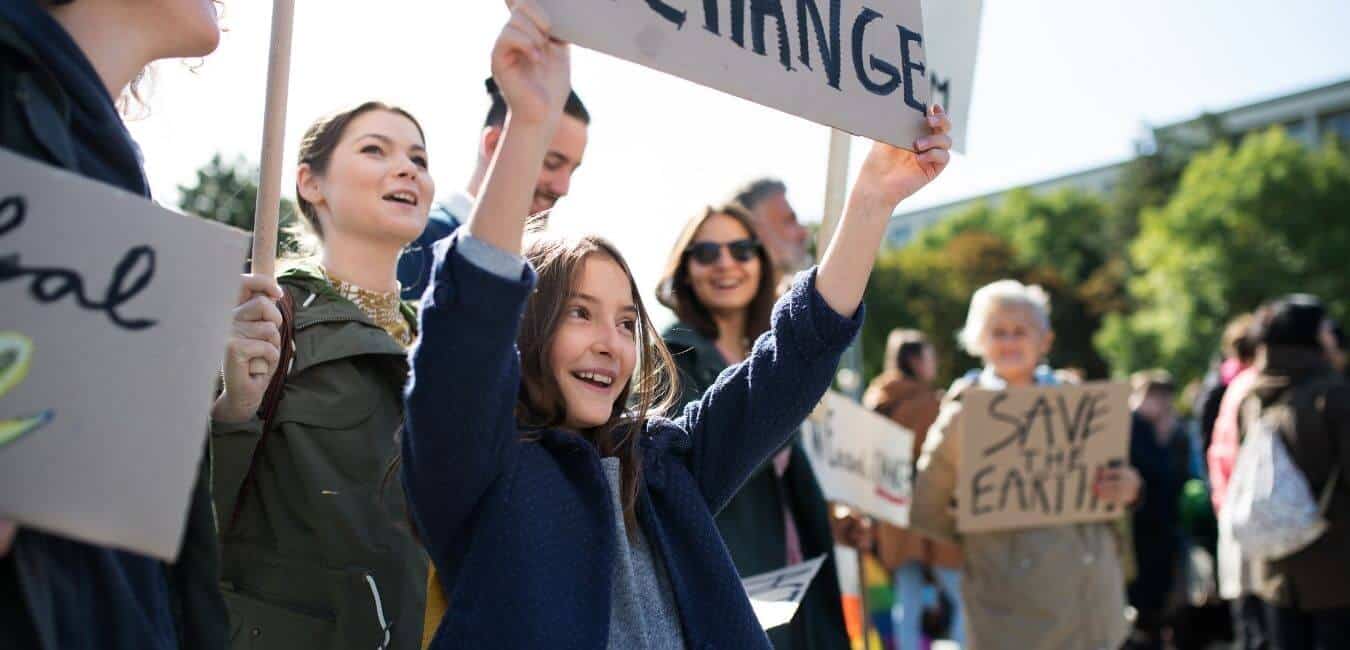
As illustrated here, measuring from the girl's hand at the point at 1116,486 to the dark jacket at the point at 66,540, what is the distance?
156 inches

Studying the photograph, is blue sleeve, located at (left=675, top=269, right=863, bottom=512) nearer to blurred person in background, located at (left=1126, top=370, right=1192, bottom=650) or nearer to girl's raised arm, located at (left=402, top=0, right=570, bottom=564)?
girl's raised arm, located at (left=402, top=0, right=570, bottom=564)

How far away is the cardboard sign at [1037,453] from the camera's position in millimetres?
4738

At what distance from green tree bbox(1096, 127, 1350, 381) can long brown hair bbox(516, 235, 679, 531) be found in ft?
148

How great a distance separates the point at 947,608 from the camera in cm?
607

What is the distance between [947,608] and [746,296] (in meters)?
2.85

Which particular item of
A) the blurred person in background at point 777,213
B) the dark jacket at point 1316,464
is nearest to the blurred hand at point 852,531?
the blurred person in background at point 777,213

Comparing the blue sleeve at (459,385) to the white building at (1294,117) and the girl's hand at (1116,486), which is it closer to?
the girl's hand at (1116,486)

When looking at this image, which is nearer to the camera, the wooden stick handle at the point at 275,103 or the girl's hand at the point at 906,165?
the wooden stick handle at the point at 275,103

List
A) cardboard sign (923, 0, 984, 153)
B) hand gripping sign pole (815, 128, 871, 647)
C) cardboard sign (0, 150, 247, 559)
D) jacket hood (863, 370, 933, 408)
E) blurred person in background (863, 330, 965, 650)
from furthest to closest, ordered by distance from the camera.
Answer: jacket hood (863, 370, 933, 408), blurred person in background (863, 330, 965, 650), hand gripping sign pole (815, 128, 871, 647), cardboard sign (923, 0, 984, 153), cardboard sign (0, 150, 247, 559)

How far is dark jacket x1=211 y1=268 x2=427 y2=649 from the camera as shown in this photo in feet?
7.47

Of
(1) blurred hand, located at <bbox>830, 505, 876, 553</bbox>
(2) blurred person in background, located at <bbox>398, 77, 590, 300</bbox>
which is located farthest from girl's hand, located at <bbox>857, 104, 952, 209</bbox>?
(1) blurred hand, located at <bbox>830, 505, 876, 553</bbox>

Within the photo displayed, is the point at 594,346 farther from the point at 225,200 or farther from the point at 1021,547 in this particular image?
the point at 1021,547

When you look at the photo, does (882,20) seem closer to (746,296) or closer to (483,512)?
(483,512)

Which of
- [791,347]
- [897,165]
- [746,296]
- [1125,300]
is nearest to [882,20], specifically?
[897,165]
